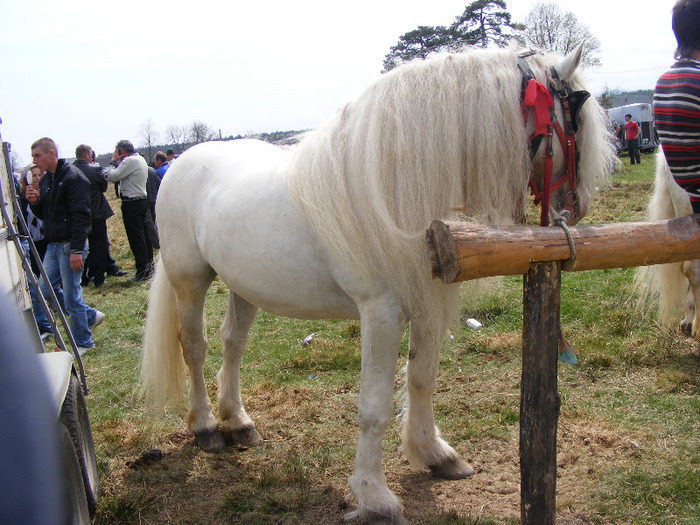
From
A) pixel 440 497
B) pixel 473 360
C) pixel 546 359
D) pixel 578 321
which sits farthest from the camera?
pixel 578 321

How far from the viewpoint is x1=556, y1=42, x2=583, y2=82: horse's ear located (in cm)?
233

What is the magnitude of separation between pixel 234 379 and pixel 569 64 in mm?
2748

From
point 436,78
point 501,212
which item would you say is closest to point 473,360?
point 501,212

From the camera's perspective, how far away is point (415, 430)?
311 centimetres

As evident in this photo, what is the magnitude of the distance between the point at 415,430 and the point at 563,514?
32.8 inches

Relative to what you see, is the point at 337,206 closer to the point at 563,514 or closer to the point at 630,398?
the point at 563,514

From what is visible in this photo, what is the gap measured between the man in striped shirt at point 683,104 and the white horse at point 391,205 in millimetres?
287

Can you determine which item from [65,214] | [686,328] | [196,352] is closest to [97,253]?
[65,214]

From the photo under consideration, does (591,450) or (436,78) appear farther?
(591,450)

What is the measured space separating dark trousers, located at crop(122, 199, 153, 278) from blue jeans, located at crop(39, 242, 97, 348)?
2.96 m

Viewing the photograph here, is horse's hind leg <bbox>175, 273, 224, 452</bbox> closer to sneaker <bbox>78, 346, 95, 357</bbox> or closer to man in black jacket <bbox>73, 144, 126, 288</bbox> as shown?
sneaker <bbox>78, 346, 95, 357</bbox>

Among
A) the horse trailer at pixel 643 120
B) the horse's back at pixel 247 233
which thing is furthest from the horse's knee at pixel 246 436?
the horse trailer at pixel 643 120

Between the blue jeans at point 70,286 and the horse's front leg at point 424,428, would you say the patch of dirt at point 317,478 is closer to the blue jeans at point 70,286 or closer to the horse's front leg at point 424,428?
the horse's front leg at point 424,428

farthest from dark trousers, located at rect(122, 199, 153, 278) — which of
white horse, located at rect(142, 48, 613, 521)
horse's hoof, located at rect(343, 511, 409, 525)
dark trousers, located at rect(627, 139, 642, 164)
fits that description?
dark trousers, located at rect(627, 139, 642, 164)
